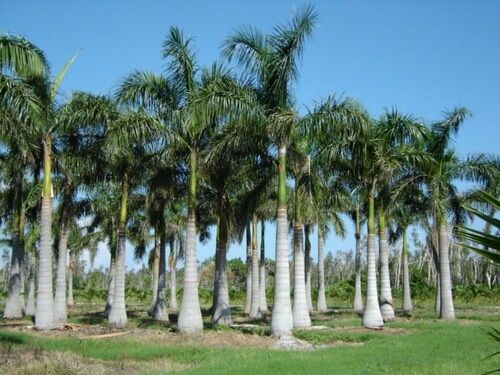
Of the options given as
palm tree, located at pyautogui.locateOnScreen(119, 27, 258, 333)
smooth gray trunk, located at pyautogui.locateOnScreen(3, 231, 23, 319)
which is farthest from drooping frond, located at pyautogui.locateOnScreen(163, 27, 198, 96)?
smooth gray trunk, located at pyautogui.locateOnScreen(3, 231, 23, 319)

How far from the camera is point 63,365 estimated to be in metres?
13.5

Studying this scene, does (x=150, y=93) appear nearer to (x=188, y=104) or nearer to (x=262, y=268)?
(x=188, y=104)

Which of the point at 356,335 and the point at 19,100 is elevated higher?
the point at 19,100

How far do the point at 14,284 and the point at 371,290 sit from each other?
1826 centimetres

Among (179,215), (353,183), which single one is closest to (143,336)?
(353,183)

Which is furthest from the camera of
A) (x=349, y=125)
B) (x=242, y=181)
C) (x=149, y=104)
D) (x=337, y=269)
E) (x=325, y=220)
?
(x=337, y=269)

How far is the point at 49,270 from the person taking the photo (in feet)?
78.1

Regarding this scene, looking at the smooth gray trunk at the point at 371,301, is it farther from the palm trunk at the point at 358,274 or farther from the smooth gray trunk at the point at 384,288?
the palm trunk at the point at 358,274

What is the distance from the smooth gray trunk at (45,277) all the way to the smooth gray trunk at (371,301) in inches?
488

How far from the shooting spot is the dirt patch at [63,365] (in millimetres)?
13211

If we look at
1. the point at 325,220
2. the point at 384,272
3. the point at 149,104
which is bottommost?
the point at 384,272

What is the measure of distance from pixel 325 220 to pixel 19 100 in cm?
2317

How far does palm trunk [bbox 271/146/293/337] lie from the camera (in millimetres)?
21391

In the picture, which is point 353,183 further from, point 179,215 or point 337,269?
point 337,269
